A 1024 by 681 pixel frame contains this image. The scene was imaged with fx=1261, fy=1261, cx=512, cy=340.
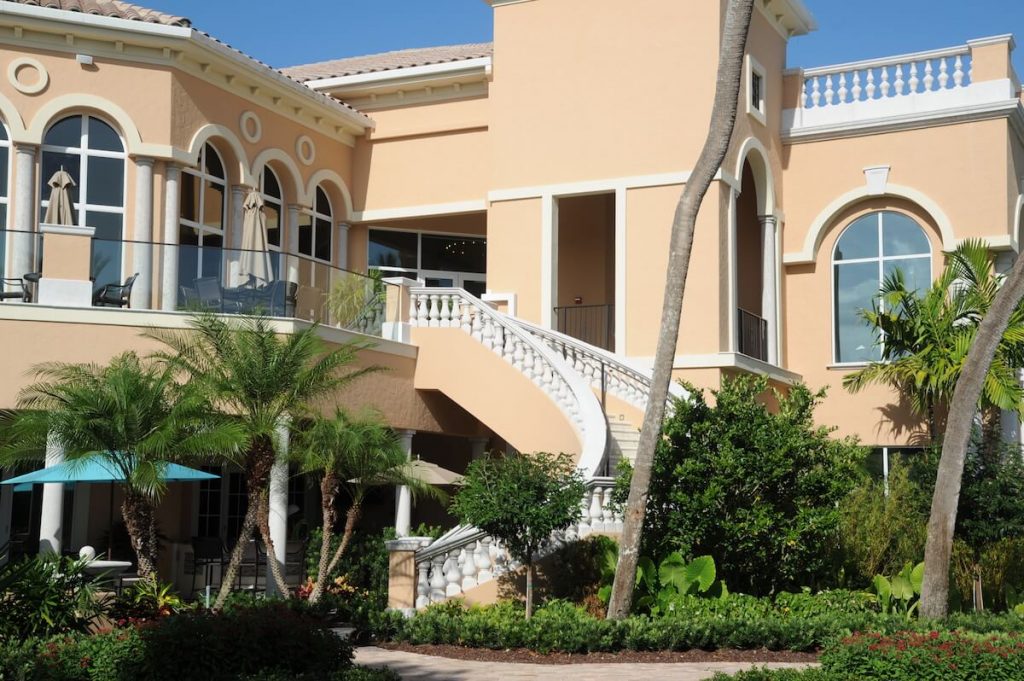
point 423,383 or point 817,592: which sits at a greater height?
point 423,383

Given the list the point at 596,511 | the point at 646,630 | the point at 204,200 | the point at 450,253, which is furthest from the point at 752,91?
the point at 646,630

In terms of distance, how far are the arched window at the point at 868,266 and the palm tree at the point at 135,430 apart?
13.7 metres

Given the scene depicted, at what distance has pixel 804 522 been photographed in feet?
49.8

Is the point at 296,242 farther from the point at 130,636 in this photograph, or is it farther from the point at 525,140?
the point at 130,636

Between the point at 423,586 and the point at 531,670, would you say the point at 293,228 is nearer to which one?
the point at 423,586

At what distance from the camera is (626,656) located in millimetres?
13367

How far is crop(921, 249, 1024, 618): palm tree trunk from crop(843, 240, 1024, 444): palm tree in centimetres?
603

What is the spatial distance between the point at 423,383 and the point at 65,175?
6.31m

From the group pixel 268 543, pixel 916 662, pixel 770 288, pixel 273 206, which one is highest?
pixel 273 206

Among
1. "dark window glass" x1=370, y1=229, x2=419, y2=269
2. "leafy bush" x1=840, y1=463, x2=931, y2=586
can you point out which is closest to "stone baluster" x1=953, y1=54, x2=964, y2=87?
"leafy bush" x1=840, y1=463, x2=931, y2=586

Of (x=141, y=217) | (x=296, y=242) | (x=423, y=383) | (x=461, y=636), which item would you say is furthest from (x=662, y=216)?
(x=461, y=636)

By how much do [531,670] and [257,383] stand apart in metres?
4.95

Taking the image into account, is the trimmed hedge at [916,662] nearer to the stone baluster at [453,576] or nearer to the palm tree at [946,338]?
the stone baluster at [453,576]

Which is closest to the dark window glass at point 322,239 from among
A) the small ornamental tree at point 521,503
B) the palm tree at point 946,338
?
the palm tree at point 946,338
